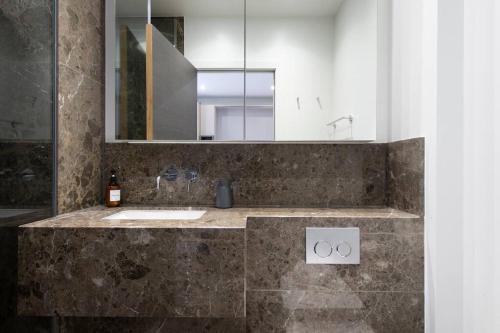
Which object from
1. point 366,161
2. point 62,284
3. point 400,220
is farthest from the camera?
point 366,161

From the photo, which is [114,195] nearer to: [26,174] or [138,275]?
[26,174]

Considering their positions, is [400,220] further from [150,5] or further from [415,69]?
[150,5]

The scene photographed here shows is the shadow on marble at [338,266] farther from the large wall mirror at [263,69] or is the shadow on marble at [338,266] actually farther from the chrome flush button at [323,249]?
the large wall mirror at [263,69]

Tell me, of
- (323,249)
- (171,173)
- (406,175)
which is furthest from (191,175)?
(406,175)

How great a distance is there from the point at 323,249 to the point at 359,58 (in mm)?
1020

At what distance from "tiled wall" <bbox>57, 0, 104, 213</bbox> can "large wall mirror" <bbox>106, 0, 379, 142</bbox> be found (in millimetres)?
286

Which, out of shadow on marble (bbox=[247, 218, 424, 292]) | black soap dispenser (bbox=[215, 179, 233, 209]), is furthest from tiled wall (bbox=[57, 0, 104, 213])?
shadow on marble (bbox=[247, 218, 424, 292])

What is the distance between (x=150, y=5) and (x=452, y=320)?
2069 millimetres

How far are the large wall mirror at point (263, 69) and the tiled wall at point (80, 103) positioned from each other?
0.94ft

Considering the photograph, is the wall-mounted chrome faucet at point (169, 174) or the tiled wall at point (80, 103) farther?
the wall-mounted chrome faucet at point (169, 174)

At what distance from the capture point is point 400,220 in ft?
4.24

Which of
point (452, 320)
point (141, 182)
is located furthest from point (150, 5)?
point (452, 320)

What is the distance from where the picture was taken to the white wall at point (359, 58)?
1618 millimetres

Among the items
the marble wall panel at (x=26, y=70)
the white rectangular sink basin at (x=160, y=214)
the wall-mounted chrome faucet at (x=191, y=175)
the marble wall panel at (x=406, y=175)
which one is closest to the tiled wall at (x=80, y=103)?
the marble wall panel at (x=26, y=70)
